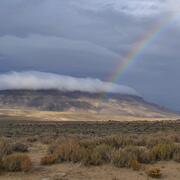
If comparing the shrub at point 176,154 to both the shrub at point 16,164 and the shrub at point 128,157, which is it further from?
the shrub at point 16,164

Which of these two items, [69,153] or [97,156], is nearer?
[97,156]

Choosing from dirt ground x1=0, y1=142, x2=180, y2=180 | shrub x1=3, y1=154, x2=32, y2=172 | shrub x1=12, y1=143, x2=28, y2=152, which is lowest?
dirt ground x1=0, y1=142, x2=180, y2=180

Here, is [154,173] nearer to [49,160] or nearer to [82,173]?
[82,173]

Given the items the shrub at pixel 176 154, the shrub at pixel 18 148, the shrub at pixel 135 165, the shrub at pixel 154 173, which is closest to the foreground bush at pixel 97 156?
the shrub at pixel 135 165

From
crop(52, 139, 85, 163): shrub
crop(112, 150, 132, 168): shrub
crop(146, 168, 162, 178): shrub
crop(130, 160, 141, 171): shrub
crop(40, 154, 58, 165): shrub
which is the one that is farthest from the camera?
crop(52, 139, 85, 163): shrub

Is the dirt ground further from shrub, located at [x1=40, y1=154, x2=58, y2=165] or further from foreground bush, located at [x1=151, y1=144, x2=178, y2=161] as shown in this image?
foreground bush, located at [x1=151, y1=144, x2=178, y2=161]

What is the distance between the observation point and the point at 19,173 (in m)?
16.5

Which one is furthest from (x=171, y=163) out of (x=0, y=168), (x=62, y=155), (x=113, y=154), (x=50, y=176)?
(x=0, y=168)

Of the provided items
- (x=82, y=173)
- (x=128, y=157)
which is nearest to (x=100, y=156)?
(x=128, y=157)

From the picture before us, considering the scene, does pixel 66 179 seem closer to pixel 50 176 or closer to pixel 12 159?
pixel 50 176

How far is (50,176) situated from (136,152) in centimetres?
546

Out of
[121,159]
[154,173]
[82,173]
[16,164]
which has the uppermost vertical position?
[121,159]

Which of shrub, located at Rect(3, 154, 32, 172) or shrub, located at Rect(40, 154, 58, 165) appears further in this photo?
shrub, located at Rect(40, 154, 58, 165)

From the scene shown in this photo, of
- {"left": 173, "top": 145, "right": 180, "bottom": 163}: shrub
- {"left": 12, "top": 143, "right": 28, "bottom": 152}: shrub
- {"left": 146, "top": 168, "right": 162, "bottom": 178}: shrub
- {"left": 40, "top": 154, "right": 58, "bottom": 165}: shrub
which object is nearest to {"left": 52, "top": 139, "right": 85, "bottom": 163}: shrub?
{"left": 40, "top": 154, "right": 58, "bottom": 165}: shrub
